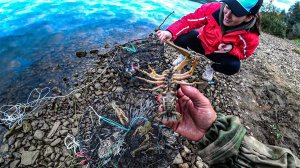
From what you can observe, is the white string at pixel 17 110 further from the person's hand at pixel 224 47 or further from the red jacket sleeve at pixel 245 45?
the red jacket sleeve at pixel 245 45

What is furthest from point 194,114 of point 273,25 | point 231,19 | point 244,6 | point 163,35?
point 273,25

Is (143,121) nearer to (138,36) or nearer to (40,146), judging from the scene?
(40,146)

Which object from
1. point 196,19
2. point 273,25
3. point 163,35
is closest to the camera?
point 163,35

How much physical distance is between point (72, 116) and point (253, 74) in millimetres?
3773

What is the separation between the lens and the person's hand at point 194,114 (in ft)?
7.50

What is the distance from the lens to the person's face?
3088 mm

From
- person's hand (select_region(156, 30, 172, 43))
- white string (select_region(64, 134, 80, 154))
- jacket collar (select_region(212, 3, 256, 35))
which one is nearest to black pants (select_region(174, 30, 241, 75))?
jacket collar (select_region(212, 3, 256, 35))

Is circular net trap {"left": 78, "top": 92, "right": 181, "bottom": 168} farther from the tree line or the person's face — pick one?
the tree line

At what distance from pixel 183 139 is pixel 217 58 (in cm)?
162

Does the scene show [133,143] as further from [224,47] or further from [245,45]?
[245,45]

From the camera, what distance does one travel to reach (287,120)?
3.66 metres

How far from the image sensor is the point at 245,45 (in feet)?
11.4

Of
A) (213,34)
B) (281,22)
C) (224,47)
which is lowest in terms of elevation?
(281,22)

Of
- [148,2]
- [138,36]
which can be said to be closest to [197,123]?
[138,36]
